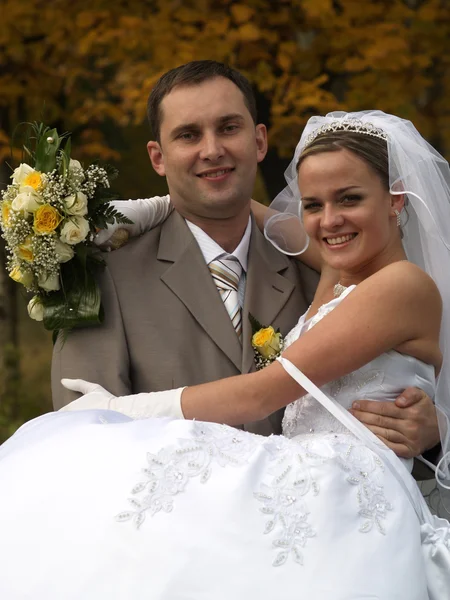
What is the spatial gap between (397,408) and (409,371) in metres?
0.14

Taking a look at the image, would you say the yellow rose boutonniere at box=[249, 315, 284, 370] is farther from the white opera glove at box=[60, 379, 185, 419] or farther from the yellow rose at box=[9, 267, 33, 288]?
the yellow rose at box=[9, 267, 33, 288]

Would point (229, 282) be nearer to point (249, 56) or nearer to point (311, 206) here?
point (311, 206)

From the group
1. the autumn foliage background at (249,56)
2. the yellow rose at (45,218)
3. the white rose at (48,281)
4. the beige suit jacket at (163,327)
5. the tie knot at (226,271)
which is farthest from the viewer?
the autumn foliage background at (249,56)

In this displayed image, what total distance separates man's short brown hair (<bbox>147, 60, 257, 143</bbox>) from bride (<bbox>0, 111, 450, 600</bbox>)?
606 mm

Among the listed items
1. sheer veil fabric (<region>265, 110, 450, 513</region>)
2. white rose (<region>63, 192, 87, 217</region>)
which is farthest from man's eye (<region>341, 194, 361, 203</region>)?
white rose (<region>63, 192, 87, 217</region>)

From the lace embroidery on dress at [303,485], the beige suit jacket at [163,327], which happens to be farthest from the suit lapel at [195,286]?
the lace embroidery on dress at [303,485]

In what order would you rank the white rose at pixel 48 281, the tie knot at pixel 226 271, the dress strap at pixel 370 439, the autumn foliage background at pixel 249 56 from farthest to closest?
the autumn foliage background at pixel 249 56
the tie knot at pixel 226 271
the white rose at pixel 48 281
the dress strap at pixel 370 439

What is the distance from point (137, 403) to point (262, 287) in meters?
0.90

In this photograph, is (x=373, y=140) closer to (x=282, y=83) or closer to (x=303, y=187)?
(x=303, y=187)

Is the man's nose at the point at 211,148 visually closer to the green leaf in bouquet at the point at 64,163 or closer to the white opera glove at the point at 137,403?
the green leaf in bouquet at the point at 64,163

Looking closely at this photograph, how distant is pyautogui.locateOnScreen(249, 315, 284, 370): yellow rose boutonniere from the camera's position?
366 cm

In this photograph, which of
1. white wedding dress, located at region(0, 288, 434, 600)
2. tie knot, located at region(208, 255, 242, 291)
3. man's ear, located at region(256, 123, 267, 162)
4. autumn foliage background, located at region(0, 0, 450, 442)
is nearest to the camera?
white wedding dress, located at region(0, 288, 434, 600)

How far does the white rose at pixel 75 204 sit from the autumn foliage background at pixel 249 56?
211 cm

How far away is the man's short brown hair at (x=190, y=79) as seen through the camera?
396 cm
